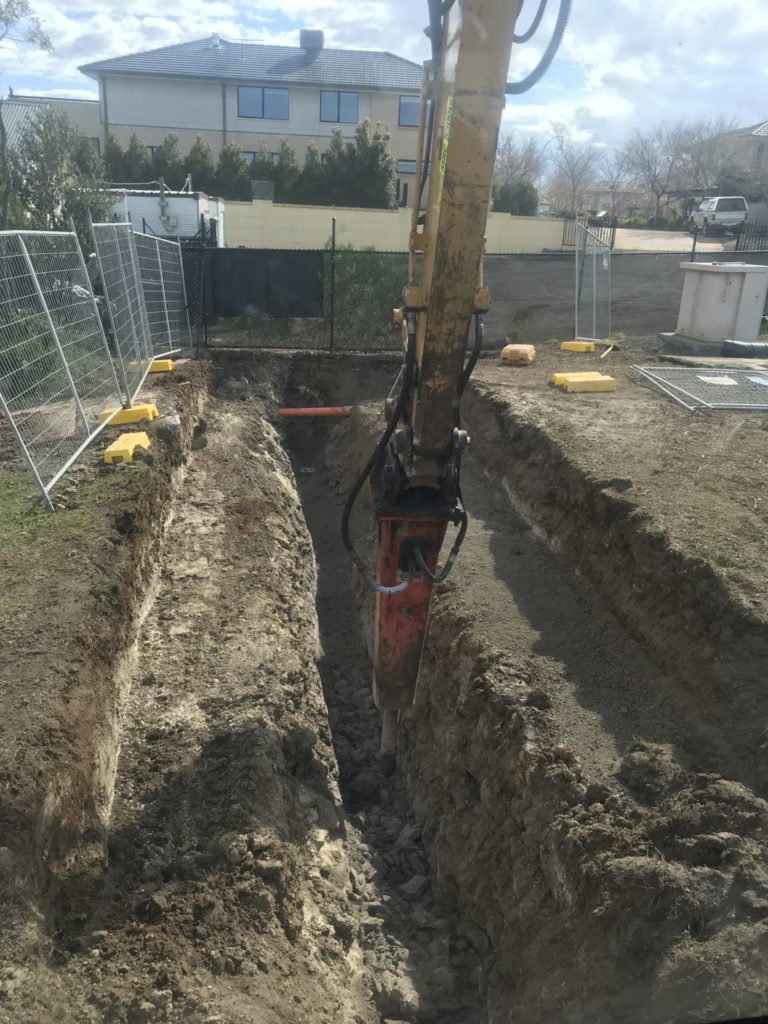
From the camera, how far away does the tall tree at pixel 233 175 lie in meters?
32.2

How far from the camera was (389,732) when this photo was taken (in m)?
6.01

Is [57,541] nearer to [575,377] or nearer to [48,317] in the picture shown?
[48,317]

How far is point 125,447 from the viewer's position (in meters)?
6.98

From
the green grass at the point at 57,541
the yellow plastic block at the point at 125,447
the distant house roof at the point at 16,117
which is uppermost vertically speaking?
the distant house roof at the point at 16,117

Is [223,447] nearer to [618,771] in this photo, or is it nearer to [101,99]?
[618,771]

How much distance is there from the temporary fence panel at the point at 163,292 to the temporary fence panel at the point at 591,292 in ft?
24.3

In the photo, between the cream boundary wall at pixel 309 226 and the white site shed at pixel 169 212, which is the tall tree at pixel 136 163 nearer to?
the cream boundary wall at pixel 309 226

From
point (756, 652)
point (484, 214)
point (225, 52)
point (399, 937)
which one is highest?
point (225, 52)

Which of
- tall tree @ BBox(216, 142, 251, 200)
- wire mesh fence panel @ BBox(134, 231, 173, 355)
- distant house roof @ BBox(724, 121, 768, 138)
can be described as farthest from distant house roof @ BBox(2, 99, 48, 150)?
distant house roof @ BBox(724, 121, 768, 138)

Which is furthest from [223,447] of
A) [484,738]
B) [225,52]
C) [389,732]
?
[225,52]

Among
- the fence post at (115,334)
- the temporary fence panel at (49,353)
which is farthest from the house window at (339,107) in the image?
the temporary fence panel at (49,353)

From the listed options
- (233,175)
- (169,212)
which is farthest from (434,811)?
(233,175)

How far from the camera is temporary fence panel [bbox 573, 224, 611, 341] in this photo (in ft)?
47.3

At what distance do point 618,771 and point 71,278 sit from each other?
666 cm
